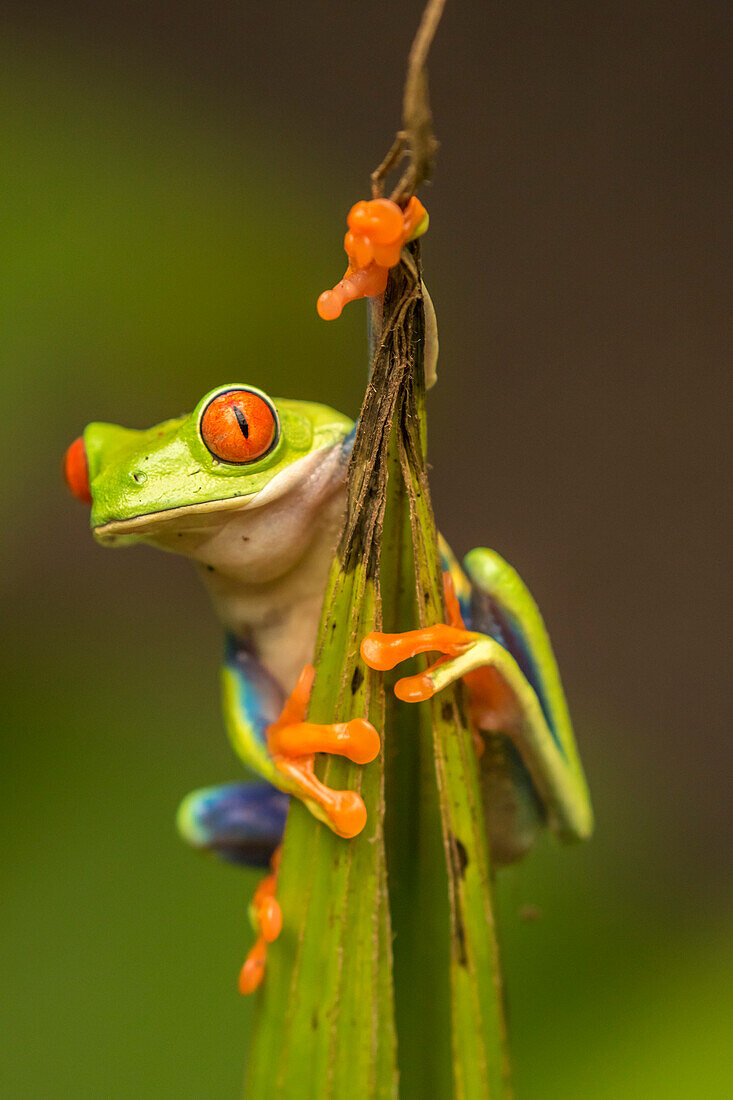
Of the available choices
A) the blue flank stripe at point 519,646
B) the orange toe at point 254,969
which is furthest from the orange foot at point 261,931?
the blue flank stripe at point 519,646

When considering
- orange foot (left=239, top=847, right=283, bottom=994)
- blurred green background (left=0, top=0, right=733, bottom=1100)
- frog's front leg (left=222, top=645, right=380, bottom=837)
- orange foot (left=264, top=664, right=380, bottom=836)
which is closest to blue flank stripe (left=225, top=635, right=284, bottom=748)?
frog's front leg (left=222, top=645, right=380, bottom=837)

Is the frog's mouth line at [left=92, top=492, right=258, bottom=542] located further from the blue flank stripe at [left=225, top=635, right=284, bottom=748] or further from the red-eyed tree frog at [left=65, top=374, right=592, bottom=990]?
the blue flank stripe at [left=225, top=635, right=284, bottom=748]

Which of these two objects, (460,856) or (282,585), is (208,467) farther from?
(460,856)

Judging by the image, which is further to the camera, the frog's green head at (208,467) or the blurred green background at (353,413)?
the blurred green background at (353,413)

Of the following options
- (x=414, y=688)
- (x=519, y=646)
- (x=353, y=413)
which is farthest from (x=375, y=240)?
(x=353, y=413)

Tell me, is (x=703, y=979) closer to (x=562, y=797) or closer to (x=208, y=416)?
(x=562, y=797)

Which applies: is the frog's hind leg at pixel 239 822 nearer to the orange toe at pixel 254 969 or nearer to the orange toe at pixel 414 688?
the orange toe at pixel 254 969
